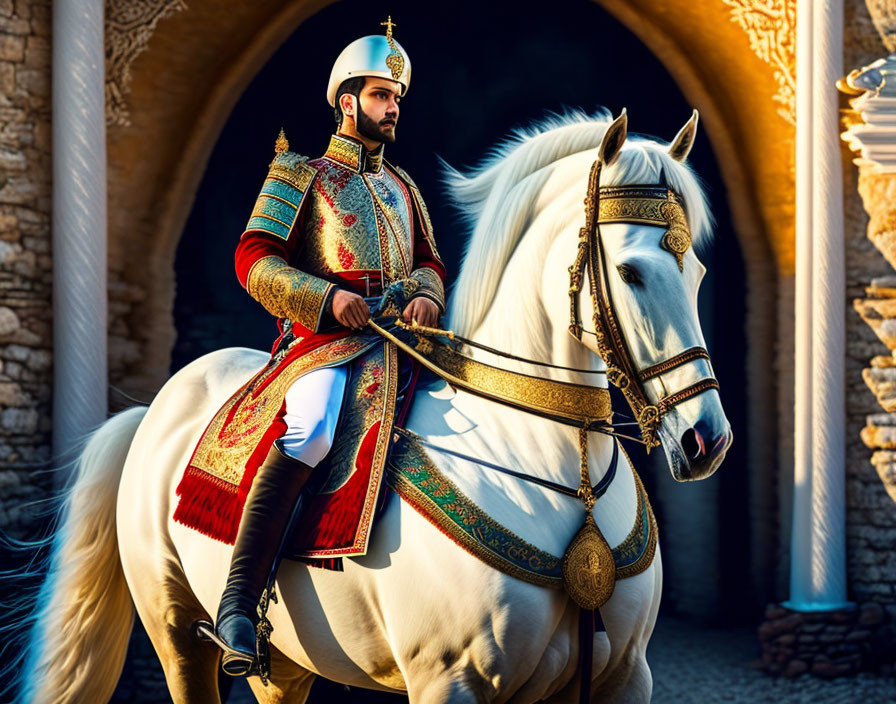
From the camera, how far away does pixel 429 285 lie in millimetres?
3146

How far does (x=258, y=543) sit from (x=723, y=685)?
4.27 m

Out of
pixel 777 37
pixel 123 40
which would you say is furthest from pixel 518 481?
pixel 777 37

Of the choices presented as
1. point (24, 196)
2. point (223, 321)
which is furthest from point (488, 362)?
point (223, 321)

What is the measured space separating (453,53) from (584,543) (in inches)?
234

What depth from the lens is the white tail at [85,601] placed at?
3.72m

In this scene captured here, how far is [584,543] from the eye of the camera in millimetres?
2617

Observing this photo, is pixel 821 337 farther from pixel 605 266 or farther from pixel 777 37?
pixel 605 266

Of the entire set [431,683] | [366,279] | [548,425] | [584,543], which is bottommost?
[431,683]

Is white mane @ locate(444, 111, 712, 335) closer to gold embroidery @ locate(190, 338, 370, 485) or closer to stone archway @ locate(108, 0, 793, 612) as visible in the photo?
gold embroidery @ locate(190, 338, 370, 485)

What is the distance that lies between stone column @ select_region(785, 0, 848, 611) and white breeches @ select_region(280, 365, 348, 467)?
4093 mm

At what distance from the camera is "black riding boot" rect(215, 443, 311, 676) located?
277cm

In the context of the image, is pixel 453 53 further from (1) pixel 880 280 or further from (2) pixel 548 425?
(2) pixel 548 425

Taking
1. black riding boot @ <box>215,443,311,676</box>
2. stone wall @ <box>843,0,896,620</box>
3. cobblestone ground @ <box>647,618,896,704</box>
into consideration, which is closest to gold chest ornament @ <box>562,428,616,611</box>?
black riding boot @ <box>215,443,311,676</box>

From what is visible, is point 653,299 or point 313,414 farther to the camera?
point 313,414
